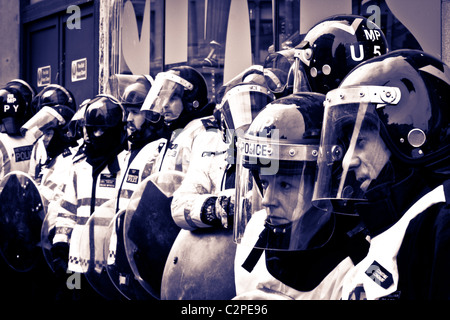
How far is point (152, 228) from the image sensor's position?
4820mm

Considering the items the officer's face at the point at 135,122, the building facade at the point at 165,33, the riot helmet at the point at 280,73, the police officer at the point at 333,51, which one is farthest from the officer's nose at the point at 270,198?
the officer's face at the point at 135,122

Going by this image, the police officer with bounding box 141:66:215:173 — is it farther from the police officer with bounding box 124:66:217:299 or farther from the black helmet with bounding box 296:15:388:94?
the black helmet with bounding box 296:15:388:94

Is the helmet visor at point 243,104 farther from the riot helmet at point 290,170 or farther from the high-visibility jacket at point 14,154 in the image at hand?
the high-visibility jacket at point 14,154

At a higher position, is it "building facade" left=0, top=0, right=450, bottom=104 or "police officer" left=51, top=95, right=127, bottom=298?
"building facade" left=0, top=0, right=450, bottom=104

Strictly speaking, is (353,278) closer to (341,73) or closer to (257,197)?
(257,197)

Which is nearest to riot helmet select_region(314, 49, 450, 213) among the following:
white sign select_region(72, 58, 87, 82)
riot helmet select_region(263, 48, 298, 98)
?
riot helmet select_region(263, 48, 298, 98)

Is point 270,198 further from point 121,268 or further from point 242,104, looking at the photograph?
point 121,268

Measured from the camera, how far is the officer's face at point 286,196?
307 cm

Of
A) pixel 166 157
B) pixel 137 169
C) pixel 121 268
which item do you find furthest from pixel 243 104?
pixel 137 169

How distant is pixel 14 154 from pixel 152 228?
13.0ft

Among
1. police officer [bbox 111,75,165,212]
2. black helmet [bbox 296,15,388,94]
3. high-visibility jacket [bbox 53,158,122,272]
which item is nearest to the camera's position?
black helmet [bbox 296,15,388,94]

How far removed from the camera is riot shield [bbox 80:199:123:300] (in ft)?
18.7

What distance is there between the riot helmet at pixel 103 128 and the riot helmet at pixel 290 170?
328 cm

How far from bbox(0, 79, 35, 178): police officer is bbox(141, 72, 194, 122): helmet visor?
3.03 m
